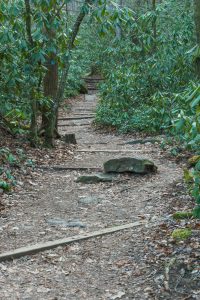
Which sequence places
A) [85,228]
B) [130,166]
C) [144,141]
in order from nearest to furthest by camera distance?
[85,228] < [130,166] < [144,141]

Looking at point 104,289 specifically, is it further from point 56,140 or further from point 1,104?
point 56,140

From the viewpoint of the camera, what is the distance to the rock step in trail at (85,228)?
13.4 feet

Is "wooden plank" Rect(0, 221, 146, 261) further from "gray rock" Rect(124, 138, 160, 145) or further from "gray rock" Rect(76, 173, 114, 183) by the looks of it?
"gray rock" Rect(124, 138, 160, 145)

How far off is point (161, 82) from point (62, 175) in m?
6.02

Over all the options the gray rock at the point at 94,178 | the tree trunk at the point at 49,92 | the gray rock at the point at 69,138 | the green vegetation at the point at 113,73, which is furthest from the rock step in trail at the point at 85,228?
the gray rock at the point at 69,138

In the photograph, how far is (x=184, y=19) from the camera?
11.8 metres

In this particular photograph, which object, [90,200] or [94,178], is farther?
[94,178]

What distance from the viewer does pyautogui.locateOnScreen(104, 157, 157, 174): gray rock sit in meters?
7.57

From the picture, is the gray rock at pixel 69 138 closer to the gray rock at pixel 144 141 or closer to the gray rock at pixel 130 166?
the gray rock at pixel 144 141

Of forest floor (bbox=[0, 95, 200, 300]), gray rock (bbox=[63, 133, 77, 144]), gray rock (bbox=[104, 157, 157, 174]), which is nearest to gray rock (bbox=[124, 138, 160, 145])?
gray rock (bbox=[63, 133, 77, 144])

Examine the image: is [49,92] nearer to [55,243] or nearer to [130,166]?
[130,166]

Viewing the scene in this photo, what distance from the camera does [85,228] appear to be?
5.43 metres

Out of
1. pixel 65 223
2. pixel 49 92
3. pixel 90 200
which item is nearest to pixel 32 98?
pixel 49 92

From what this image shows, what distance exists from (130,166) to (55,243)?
2.99 meters
